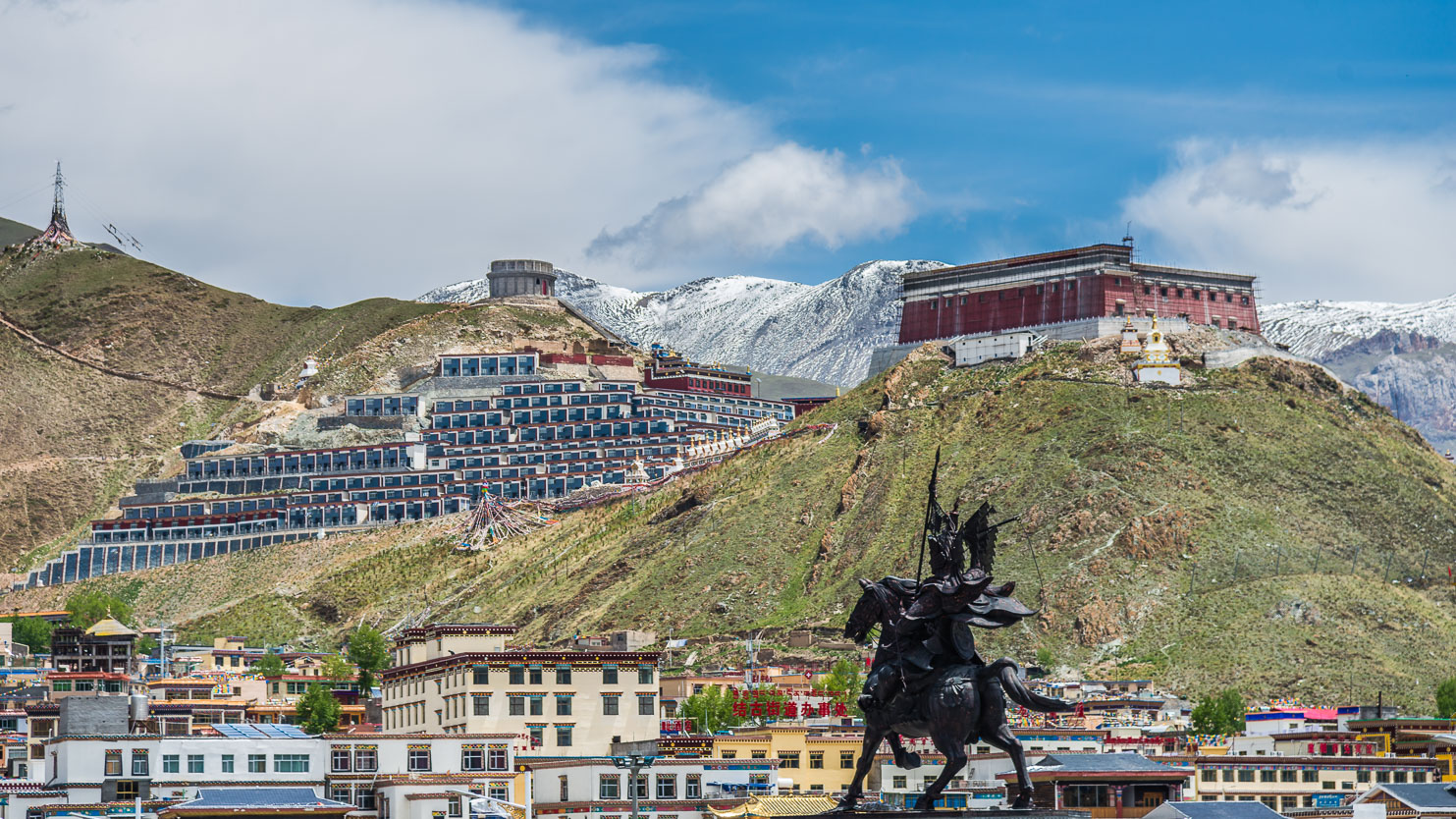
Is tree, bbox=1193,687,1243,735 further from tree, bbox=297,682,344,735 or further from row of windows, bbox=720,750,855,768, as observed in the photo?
tree, bbox=297,682,344,735

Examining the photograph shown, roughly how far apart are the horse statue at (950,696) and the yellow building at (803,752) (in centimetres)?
6292

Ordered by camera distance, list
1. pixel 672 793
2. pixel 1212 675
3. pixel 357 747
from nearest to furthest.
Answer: pixel 357 747 → pixel 672 793 → pixel 1212 675

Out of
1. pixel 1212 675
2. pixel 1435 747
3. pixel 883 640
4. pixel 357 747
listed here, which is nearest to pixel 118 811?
pixel 357 747

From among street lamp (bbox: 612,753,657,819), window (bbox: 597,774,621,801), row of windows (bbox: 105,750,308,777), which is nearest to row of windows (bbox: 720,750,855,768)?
window (bbox: 597,774,621,801)

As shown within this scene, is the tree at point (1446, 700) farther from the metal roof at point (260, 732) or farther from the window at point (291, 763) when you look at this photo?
the window at point (291, 763)

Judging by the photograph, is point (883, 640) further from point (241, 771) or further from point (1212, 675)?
point (1212, 675)

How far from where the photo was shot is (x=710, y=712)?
165125mm

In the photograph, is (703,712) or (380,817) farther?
(703,712)

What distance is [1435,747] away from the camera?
15200 cm

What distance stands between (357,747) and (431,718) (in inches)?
1437

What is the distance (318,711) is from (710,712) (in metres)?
25.5

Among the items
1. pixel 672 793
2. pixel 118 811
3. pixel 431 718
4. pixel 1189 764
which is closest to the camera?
pixel 118 811

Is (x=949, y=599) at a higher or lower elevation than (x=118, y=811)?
higher

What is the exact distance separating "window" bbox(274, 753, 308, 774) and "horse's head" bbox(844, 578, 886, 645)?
121ft
